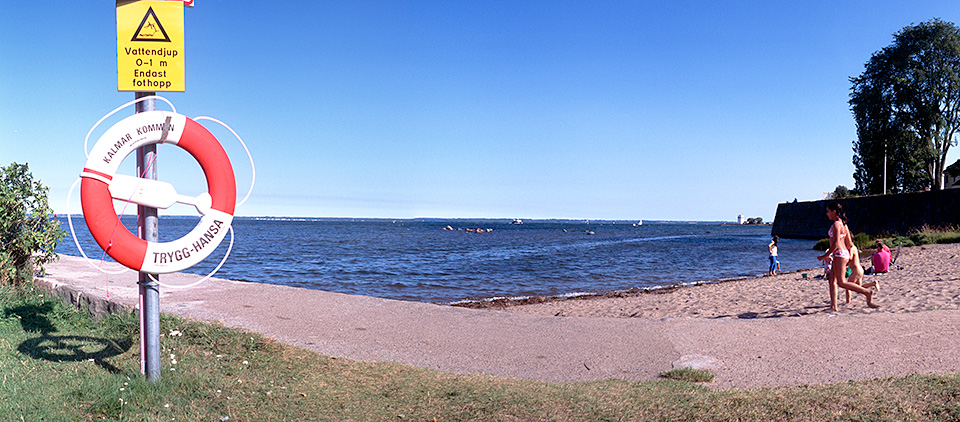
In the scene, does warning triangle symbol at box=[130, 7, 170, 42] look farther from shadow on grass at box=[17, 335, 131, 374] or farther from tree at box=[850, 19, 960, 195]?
tree at box=[850, 19, 960, 195]

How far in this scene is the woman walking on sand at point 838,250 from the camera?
7.08 metres

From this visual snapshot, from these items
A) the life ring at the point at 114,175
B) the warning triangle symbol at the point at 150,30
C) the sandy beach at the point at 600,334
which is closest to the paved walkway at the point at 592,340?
the sandy beach at the point at 600,334

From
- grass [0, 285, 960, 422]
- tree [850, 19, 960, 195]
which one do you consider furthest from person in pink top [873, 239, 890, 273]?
tree [850, 19, 960, 195]

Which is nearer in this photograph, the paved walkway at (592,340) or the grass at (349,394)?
the grass at (349,394)

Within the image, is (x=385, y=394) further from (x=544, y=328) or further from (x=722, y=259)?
(x=722, y=259)

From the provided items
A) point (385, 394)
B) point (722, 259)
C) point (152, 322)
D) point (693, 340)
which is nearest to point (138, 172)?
point (152, 322)

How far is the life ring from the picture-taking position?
3.58 meters

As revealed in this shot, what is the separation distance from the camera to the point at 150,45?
3.80 m

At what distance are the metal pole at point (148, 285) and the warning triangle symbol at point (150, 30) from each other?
368 millimetres

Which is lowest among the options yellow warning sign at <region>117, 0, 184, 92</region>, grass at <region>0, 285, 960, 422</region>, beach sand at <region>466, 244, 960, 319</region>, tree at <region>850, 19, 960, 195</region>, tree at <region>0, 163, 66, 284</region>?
beach sand at <region>466, 244, 960, 319</region>

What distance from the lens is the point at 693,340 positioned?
18.2ft

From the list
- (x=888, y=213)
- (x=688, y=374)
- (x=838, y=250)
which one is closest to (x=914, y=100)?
(x=888, y=213)

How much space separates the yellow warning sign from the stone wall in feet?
98.2

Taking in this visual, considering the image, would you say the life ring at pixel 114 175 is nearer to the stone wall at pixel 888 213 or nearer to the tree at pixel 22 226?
the tree at pixel 22 226
